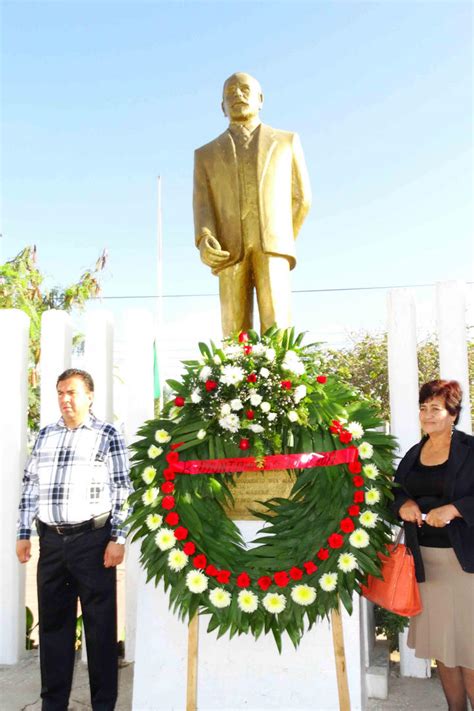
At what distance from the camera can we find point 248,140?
14.0ft

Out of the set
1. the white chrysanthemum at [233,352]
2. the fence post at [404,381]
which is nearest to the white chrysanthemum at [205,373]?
the white chrysanthemum at [233,352]

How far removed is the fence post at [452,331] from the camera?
4160 millimetres

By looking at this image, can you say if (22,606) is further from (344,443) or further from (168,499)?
(344,443)

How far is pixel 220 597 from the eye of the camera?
3.00 metres

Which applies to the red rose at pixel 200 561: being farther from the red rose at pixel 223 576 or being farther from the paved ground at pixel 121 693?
the paved ground at pixel 121 693

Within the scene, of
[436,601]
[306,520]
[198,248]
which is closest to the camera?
[436,601]

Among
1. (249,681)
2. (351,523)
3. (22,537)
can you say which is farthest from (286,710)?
(22,537)

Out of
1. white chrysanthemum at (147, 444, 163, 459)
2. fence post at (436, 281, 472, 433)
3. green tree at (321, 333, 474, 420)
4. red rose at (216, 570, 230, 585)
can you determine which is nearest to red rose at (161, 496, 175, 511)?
white chrysanthemum at (147, 444, 163, 459)

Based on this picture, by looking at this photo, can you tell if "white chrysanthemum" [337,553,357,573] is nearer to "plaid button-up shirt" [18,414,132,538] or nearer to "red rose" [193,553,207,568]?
"red rose" [193,553,207,568]

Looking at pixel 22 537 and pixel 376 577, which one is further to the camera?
pixel 22 537

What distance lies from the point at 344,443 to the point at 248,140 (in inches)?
88.4

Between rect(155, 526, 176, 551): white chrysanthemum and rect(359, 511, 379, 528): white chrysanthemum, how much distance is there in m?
0.93

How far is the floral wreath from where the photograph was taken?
9.92 ft

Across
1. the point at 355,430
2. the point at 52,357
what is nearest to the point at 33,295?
the point at 52,357
